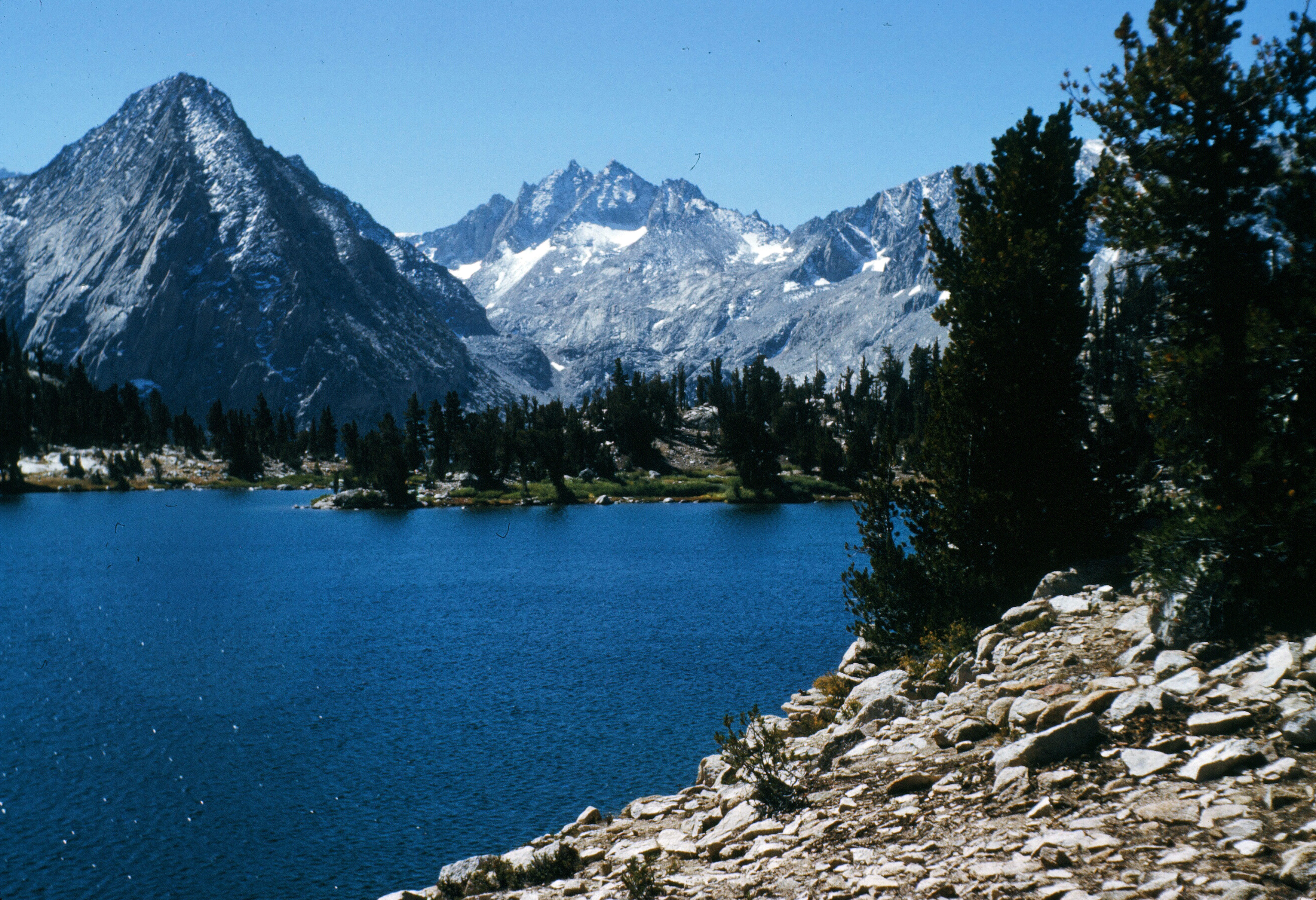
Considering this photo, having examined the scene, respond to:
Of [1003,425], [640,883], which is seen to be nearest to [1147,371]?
[1003,425]

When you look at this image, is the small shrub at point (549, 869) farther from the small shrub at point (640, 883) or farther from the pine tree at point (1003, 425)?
the pine tree at point (1003, 425)

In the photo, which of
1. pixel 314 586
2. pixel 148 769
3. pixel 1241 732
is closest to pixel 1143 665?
pixel 1241 732

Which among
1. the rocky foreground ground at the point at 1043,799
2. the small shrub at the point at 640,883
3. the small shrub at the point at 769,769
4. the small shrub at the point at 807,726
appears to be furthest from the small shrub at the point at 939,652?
the small shrub at the point at 640,883

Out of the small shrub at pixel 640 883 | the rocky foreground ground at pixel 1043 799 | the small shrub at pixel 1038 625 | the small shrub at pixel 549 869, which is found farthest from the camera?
the small shrub at pixel 1038 625

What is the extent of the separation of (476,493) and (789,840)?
505 ft

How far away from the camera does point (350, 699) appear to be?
127 feet

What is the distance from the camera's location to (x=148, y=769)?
30875mm

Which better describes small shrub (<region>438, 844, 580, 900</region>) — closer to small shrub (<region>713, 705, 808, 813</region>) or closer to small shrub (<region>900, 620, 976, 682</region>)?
small shrub (<region>713, 705, 808, 813</region>)

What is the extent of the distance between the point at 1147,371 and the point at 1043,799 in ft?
35.5

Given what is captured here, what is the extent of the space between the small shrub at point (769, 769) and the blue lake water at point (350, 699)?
7423 millimetres

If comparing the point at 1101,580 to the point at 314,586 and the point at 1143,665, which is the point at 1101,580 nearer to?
the point at 1143,665

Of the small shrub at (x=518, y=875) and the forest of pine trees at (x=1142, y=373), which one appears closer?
the forest of pine trees at (x=1142, y=373)

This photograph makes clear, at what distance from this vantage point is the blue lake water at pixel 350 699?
83.2 ft

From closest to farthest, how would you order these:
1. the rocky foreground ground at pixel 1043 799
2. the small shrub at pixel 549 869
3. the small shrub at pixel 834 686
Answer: the rocky foreground ground at pixel 1043 799
the small shrub at pixel 549 869
the small shrub at pixel 834 686
